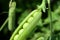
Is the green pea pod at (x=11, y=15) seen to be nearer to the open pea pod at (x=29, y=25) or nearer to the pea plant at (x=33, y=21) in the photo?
the pea plant at (x=33, y=21)

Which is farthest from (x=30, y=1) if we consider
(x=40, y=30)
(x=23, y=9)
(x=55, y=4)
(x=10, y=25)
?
(x=10, y=25)

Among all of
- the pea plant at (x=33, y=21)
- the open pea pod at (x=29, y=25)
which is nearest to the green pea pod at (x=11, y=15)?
the pea plant at (x=33, y=21)

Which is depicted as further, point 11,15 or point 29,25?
point 11,15

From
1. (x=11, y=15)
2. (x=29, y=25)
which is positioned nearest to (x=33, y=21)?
(x=29, y=25)

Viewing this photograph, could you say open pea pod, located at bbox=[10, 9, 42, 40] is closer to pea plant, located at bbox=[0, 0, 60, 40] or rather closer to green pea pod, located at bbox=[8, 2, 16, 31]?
pea plant, located at bbox=[0, 0, 60, 40]

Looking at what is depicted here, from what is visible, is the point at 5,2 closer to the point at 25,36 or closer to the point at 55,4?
the point at 55,4

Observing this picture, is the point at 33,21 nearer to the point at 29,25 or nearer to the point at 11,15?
the point at 29,25

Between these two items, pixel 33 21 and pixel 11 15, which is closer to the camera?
pixel 33 21

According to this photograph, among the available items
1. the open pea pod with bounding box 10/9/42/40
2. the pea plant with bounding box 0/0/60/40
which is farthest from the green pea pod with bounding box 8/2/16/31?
the open pea pod with bounding box 10/9/42/40
